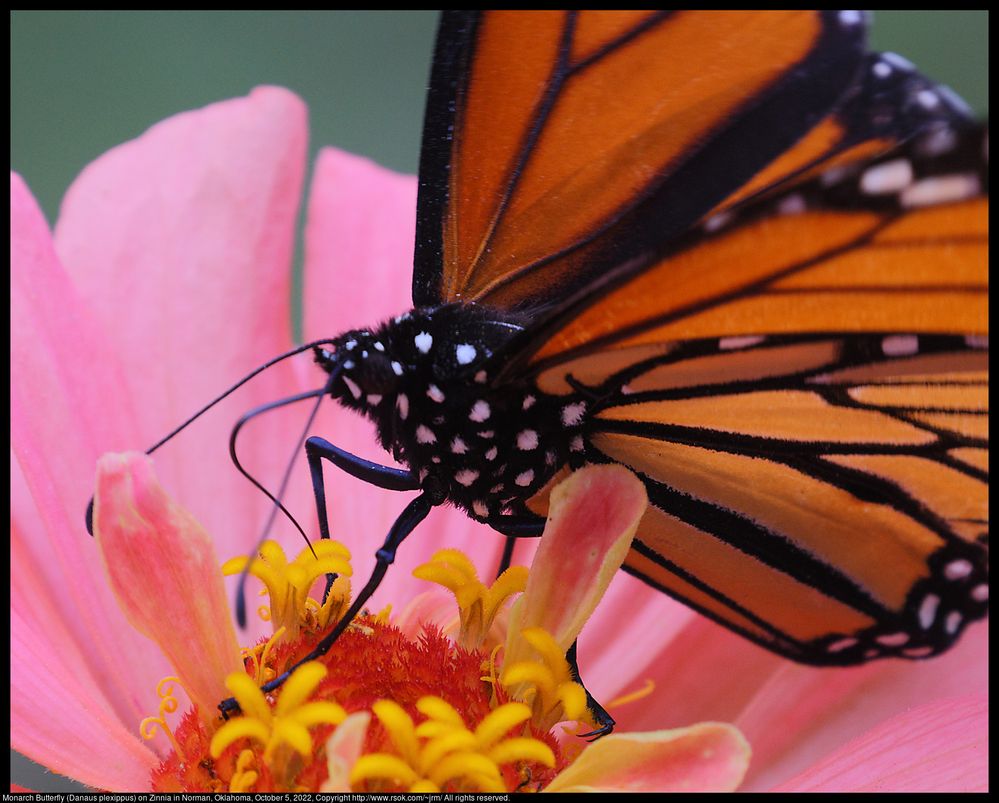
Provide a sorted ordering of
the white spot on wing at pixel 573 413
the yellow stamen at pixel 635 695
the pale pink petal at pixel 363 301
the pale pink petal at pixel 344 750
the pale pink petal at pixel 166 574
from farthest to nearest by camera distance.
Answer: the pale pink petal at pixel 363 301 < the yellow stamen at pixel 635 695 < the white spot on wing at pixel 573 413 < the pale pink petal at pixel 166 574 < the pale pink petal at pixel 344 750

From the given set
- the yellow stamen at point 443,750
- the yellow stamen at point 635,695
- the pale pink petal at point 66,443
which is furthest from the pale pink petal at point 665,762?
the pale pink petal at point 66,443

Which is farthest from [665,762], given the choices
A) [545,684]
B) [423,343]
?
[423,343]

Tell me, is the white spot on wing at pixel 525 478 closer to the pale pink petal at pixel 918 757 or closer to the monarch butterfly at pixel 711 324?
the monarch butterfly at pixel 711 324

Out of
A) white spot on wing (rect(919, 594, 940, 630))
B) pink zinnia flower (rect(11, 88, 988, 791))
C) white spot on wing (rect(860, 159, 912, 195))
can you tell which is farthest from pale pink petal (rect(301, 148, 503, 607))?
white spot on wing (rect(860, 159, 912, 195))

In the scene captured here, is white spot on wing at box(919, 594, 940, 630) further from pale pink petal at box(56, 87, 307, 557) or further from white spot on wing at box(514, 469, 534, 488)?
pale pink petal at box(56, 87, 307, 557)

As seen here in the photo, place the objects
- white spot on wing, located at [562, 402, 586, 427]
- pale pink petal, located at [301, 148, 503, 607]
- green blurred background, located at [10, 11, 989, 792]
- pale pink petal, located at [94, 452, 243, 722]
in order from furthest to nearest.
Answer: green blurred background, located at [10, 11, 989, 792] < pale pink petal, located at [301, 148, 503, 607] < white spot on wing, located at [562, 402, 586, 427] < pale pink petal, located at [94, 452, 243, 722]

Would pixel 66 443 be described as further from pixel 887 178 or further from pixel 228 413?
pixel 887 178

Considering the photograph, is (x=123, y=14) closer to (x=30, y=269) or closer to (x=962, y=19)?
(x=30, y=269)
